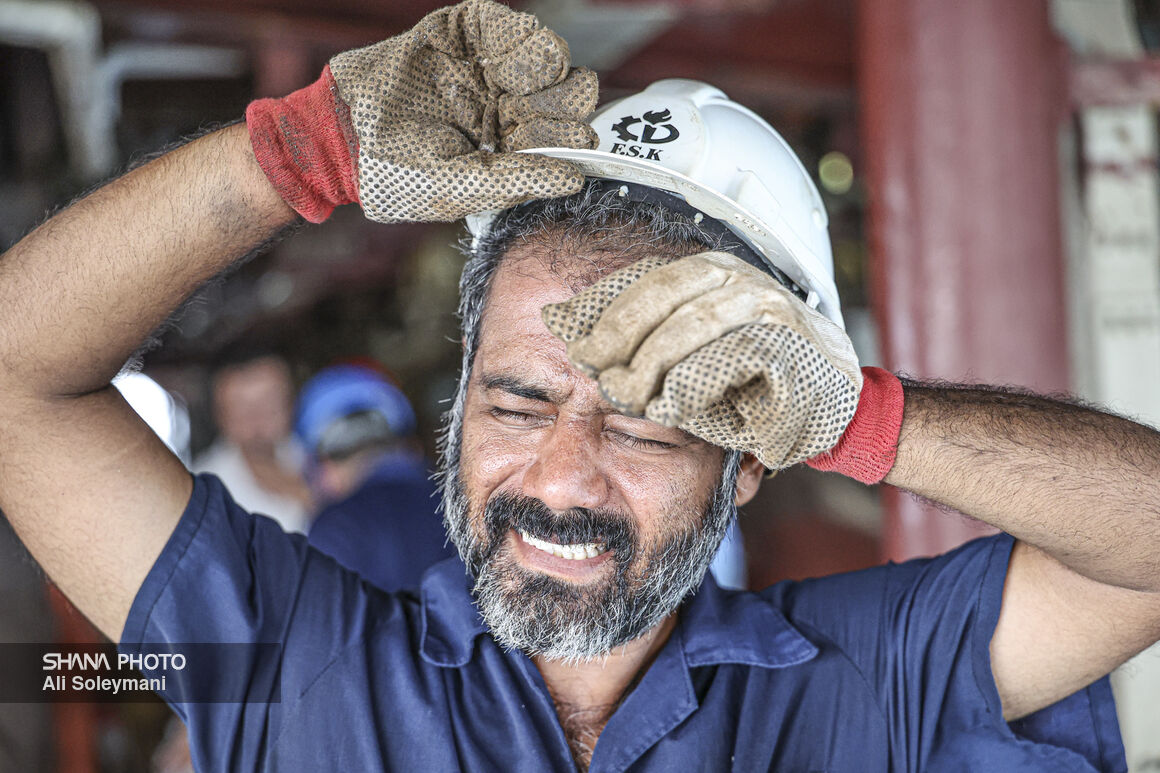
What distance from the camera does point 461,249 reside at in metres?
2.03

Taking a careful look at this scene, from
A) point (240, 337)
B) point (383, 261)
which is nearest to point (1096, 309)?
point (383, 261)

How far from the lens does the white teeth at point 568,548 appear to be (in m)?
1.59

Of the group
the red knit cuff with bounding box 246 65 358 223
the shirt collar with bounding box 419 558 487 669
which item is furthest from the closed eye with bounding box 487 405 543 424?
the red knit cuff with bounding box 246 65 358 223

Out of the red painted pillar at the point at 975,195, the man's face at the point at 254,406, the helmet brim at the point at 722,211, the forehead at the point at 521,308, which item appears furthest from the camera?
the man's face at the point at 254,406

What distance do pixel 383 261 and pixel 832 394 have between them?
625cm

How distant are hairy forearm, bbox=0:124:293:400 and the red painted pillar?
6.45ft

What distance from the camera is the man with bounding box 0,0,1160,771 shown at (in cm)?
138

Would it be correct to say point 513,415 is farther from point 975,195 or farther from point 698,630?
point 975,195

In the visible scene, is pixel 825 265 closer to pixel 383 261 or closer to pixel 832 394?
pixel 832 394

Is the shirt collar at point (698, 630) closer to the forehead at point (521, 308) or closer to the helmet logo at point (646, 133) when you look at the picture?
the forehead at point (521, 308)

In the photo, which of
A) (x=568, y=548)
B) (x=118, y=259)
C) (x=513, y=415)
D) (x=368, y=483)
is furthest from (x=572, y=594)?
(x=368, y=483)

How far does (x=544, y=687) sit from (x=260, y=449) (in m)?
3.50

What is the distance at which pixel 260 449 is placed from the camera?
4789mm

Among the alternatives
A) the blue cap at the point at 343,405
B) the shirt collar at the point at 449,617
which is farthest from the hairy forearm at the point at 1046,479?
the blue cap at the point at 343,405
